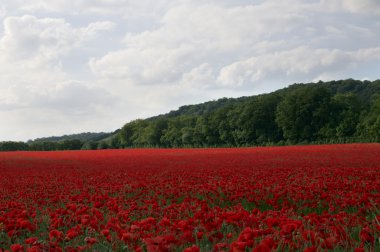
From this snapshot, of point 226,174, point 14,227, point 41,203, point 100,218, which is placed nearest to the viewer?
point 14,227

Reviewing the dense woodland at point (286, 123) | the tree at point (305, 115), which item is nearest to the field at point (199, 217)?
the dense woodland at point (286, 123)

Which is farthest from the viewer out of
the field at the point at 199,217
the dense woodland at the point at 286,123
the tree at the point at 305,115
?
the tree at the point at 305,115

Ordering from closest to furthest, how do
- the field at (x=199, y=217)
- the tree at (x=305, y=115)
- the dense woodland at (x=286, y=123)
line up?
the field at (x=199, y=217), the dense woodland at (x=286, y=123), the tree at (x=305, y=115)

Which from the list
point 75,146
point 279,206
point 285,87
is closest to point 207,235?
point 279,206

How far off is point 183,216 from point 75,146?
102m

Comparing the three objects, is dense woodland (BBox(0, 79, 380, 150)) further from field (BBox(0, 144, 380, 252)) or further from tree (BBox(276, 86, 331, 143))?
field (BBox(0, 144, 380, 252))

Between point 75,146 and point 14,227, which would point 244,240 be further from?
point 75,146

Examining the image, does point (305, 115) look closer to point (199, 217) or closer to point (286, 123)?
point (286, 123)

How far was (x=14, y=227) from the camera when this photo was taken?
634cm

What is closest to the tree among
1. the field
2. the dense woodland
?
the dense woodland

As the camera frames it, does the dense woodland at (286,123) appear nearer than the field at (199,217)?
No

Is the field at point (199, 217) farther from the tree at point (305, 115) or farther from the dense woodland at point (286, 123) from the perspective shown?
the tree at point (305, 115)

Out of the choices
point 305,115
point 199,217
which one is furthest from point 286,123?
point 199,217

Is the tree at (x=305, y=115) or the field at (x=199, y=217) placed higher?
the tree at (x=305, y=115)
